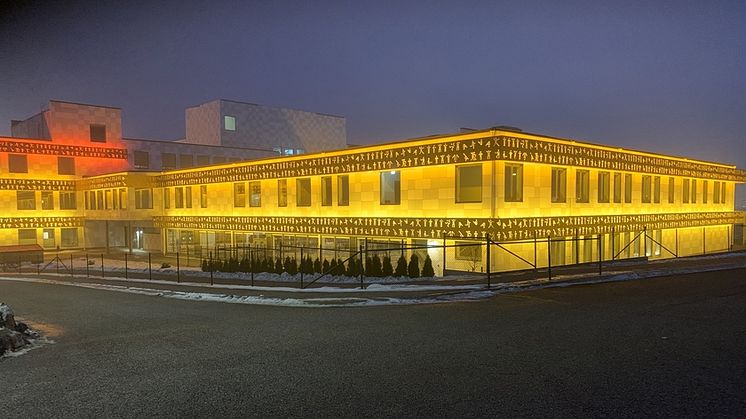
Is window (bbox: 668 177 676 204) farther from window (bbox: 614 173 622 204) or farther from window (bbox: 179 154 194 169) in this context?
window (bbox: 179 154 194 169)

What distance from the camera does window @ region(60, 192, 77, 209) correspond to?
176 feet

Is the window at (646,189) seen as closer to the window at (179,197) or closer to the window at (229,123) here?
the window at (179,197)

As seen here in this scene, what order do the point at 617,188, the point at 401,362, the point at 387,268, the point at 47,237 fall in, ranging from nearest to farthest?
the point at 401,362
the point at 387,268
the point at 617,188
the point at 47,237

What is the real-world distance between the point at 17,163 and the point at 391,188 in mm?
43415

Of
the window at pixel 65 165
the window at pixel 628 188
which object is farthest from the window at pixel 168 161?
the window at pixel 628 188

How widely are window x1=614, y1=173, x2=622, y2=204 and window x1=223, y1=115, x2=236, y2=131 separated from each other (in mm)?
55536

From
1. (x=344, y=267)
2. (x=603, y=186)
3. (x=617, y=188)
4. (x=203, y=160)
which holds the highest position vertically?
(x=203, y=160)

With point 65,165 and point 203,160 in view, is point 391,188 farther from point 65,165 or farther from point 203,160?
point 65,165

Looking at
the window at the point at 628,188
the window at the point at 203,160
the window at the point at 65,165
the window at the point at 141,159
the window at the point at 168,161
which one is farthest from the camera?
the window at the point at 203,160

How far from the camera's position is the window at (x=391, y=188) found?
27.4 metres

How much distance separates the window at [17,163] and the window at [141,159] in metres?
10.8

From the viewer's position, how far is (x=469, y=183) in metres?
24.1

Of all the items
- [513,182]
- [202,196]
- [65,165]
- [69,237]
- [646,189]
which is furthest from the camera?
[69,237]

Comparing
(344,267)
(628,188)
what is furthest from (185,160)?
(628,188)
